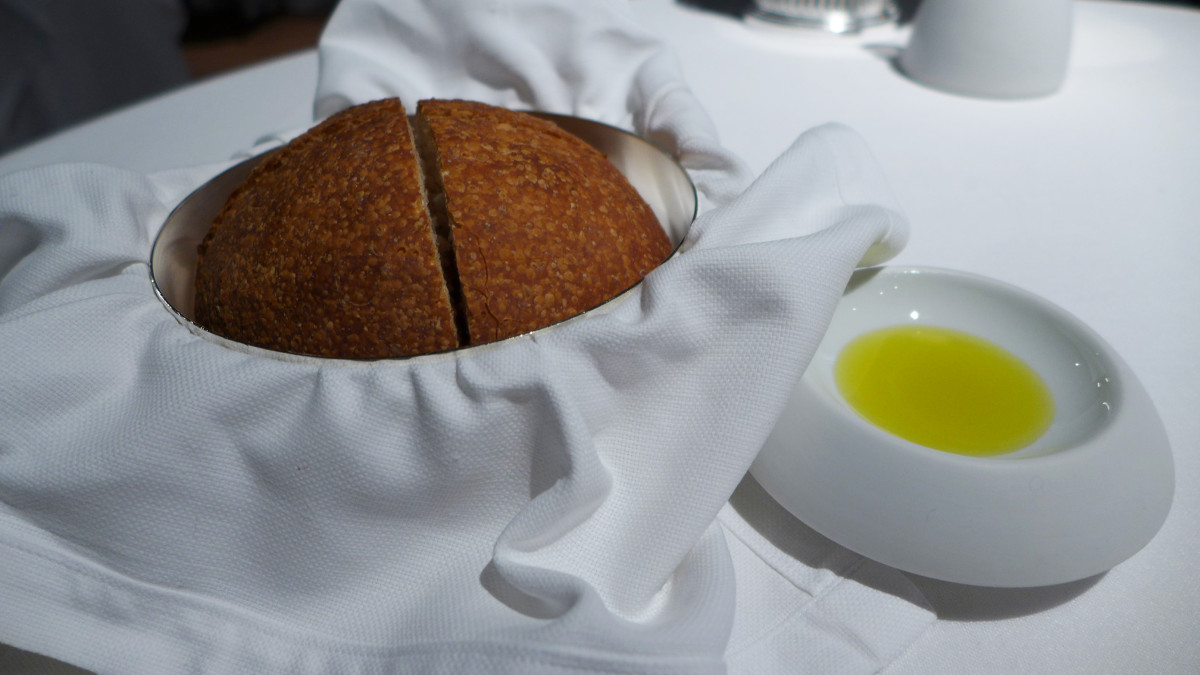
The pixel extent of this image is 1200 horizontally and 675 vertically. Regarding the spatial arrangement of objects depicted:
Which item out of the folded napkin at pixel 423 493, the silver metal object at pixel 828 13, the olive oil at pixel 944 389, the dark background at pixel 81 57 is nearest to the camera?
the folded napkin at pixel 423 493

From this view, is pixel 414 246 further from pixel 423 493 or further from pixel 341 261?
pixel 423 493

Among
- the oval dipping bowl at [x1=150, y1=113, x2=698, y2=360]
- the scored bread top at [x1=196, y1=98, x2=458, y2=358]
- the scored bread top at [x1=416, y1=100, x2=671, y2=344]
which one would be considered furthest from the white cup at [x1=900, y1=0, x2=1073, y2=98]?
the scored bread top at [x1=196, y1=98, x2=458, y2=358]

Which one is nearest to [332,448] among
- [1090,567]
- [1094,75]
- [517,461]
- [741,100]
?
[517,461]

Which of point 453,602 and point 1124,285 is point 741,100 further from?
point 453,602

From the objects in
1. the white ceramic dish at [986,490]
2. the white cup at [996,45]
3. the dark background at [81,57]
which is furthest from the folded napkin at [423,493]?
the dark background at [81,57]

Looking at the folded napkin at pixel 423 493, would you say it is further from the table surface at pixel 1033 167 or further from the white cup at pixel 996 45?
the white cup at pixel 996 45

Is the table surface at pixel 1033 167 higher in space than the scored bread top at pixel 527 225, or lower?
lower

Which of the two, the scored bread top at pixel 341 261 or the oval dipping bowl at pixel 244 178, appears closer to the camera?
the scored bread top at pixel 341 261
